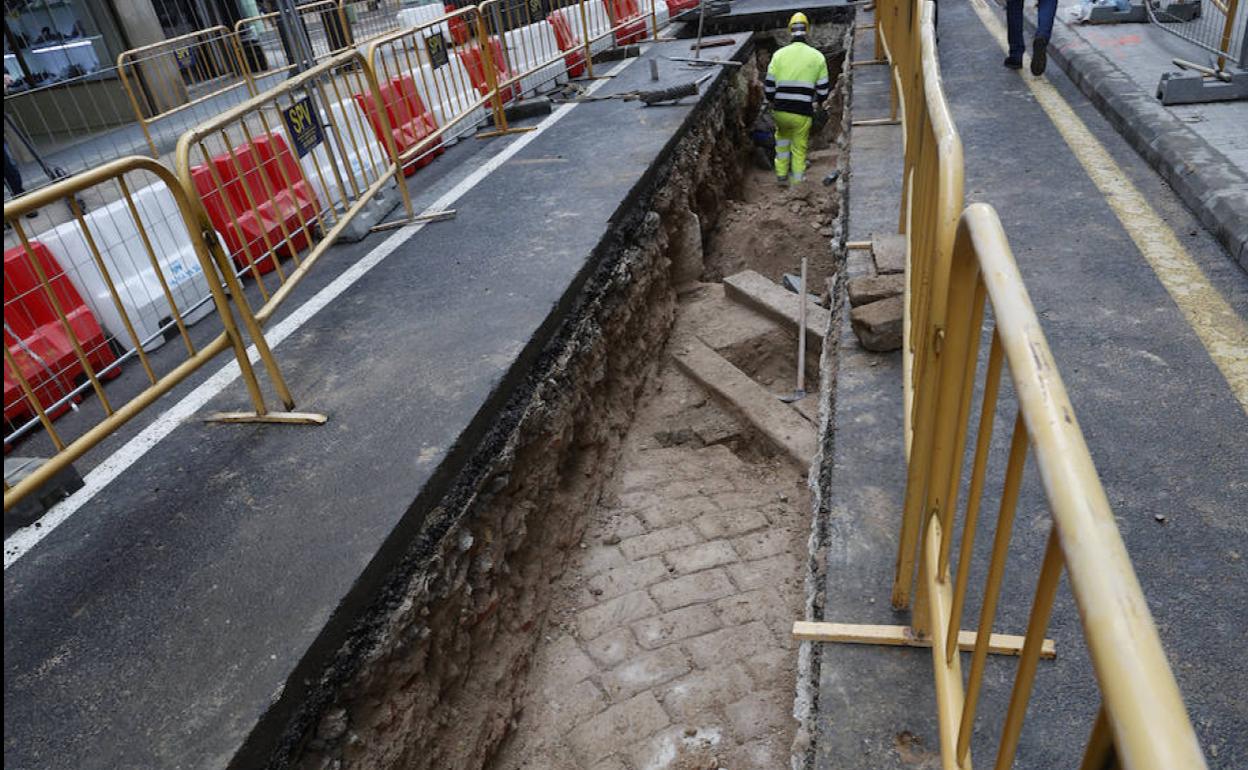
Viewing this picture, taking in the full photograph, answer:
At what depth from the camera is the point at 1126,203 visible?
4973 millimetres

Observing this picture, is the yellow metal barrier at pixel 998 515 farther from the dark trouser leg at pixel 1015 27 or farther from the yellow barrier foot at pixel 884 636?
the dark trouser leg at pixel 1015 27

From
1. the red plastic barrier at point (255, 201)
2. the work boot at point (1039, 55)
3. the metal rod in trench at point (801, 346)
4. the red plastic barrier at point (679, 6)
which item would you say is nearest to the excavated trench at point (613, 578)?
the metal rod in trench at point (801, 346)

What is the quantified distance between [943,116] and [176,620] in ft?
10.1

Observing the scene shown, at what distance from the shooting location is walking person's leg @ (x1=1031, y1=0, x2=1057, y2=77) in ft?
25.7

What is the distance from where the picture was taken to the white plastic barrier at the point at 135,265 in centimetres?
484

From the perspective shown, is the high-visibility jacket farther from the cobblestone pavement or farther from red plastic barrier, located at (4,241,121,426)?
red plastic barrier, located at (4,241,121,426)

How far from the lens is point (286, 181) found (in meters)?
4.65

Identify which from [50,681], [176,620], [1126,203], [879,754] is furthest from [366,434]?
[1126,203]

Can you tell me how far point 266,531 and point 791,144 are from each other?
27.6 ft

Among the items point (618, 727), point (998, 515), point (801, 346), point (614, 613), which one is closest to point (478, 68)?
point (801, 346)

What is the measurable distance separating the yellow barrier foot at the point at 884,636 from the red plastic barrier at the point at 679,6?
13.8 meters

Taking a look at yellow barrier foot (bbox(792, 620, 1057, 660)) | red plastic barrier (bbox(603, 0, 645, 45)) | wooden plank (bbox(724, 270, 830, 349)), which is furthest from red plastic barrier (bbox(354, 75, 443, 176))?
yellow barrier foot (bbox(792, 620, 1057, 660))

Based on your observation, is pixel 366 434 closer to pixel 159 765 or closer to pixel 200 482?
pixel 200 482

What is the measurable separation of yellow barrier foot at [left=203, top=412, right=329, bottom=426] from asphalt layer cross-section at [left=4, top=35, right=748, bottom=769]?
51 mm
